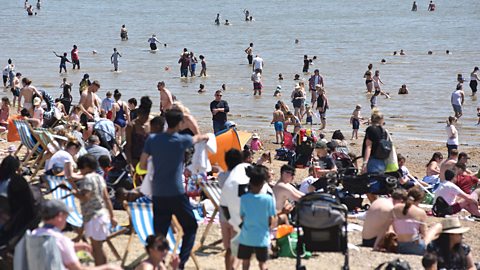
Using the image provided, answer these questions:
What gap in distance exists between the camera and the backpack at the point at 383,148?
1167 cm

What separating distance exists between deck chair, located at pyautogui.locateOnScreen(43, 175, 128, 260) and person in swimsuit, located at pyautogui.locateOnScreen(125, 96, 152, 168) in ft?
3.76

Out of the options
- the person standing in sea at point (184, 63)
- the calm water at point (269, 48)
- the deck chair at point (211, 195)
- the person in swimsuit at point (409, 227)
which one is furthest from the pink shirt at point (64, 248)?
the person standing in sea at point (184, 63)

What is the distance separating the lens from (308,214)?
8.44m

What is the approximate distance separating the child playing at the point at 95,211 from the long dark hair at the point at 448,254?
2868mm

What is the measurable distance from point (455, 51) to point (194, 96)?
18855mm

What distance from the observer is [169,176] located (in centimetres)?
802

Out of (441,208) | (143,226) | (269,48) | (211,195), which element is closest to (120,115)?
(441,208)

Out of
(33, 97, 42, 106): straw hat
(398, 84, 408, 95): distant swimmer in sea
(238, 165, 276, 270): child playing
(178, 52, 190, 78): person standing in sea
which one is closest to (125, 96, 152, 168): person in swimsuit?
(238, 165, 276, 270): child playing

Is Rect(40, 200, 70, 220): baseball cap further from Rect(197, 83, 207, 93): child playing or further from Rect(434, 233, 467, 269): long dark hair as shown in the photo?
Rect(197, 83, 207, 93): child playing

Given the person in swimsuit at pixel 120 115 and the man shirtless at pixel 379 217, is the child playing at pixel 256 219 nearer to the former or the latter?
the man shirtless at pixel 379 217

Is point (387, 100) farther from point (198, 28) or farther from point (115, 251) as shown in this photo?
point (198, 28)

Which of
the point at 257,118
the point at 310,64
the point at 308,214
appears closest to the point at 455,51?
the point at 310,64

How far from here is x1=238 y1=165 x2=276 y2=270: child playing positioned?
25.5 ft

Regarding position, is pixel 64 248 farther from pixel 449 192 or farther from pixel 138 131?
pixel 449 192
